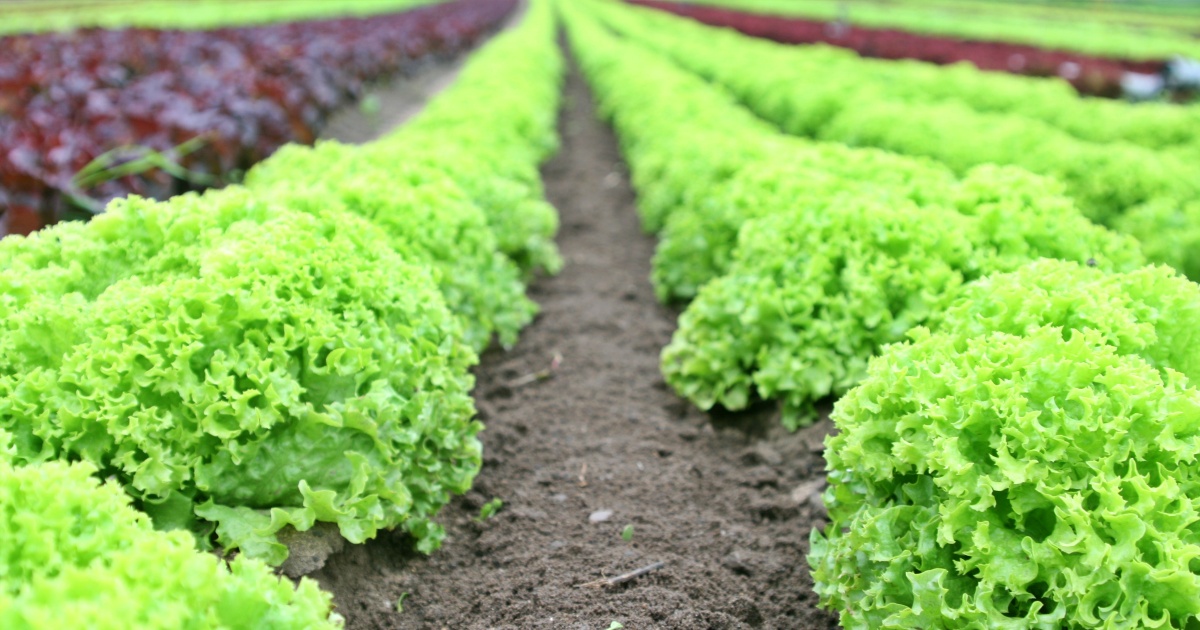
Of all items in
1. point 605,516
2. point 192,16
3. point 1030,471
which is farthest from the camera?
point 192,16

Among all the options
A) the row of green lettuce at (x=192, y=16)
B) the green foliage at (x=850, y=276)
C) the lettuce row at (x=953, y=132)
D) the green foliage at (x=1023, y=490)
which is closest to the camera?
the green foliage at (x=1023, y=490)

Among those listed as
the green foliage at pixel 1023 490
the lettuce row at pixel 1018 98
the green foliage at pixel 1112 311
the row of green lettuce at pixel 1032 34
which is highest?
the green foliage at pixel 1112 311

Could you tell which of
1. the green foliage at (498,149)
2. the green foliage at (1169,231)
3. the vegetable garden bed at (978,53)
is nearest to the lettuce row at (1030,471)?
the green foliage at (1169,231)

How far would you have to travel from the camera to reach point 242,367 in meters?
3.30

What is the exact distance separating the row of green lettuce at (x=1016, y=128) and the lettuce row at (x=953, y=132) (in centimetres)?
1

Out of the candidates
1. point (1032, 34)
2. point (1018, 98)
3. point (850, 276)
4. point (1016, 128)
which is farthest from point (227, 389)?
point (1032, 34)

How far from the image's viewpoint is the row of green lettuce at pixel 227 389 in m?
2.36

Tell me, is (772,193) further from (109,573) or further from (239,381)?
Result: (109,573)

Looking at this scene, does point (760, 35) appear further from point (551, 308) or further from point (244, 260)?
point (244, 260)

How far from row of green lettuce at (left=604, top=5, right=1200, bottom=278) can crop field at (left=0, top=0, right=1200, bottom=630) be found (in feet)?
0.23

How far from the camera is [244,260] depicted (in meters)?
3.55

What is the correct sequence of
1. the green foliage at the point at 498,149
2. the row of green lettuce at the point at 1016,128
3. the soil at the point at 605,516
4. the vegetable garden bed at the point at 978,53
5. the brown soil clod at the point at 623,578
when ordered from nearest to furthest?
the soil at the point at 605,516, the brown soil clod at the point at 623,578, the green foliage at the point at 498,149, the row of green lettuce at the point at 1016,128, the vegetable garden bed at the point at 978,53

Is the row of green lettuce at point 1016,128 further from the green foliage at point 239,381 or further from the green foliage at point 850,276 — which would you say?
the green foliage at point 239,381

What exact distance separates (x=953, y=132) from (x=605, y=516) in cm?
643
